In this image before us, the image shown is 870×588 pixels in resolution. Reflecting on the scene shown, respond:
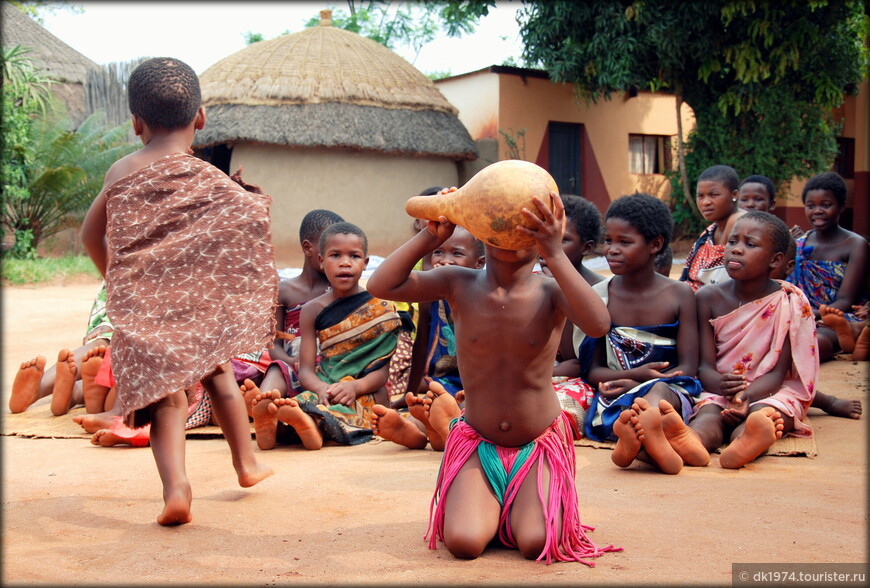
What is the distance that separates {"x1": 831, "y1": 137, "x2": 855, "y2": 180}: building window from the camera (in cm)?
1691

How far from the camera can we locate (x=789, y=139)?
1338 cm

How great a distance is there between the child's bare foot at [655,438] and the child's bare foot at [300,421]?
5.02ft

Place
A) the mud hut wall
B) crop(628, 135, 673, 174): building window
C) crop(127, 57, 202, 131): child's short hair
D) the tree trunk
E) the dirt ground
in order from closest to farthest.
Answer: the dirt ground → crop(127, 57, 202, 131): child's short hair → the mud hut wall → the tree trunk → crop(628, 135, 673, 174): building window

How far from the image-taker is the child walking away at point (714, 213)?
5.65 meters

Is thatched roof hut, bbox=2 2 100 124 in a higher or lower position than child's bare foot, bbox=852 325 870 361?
higher

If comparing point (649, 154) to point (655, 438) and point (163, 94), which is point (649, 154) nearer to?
point (655, 438)

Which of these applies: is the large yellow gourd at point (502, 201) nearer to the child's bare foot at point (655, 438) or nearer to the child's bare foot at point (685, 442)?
the child's bare foot at point (655, 438)

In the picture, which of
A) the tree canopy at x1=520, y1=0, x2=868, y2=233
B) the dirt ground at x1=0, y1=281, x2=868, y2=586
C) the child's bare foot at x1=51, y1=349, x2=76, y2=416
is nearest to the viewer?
the dirt ground at x1=0, y1=281, x2=868, y2=586

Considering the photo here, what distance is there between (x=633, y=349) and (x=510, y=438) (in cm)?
164

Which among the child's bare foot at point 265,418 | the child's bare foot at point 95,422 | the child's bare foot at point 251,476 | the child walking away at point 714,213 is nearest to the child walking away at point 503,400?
the child's bare foot at point 251,476

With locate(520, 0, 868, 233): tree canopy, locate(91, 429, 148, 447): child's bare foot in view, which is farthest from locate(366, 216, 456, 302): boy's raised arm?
locate(520, 0, 868, 233): tree canopy

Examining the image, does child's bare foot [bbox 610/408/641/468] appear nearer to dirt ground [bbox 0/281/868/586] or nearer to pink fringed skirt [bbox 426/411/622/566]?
dirt ground [bbox 0/281/868/586]

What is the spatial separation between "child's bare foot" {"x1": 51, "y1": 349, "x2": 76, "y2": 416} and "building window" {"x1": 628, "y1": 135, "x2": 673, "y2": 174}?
12.9 metres

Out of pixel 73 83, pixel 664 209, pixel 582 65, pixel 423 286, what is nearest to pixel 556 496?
pixel 423 286
